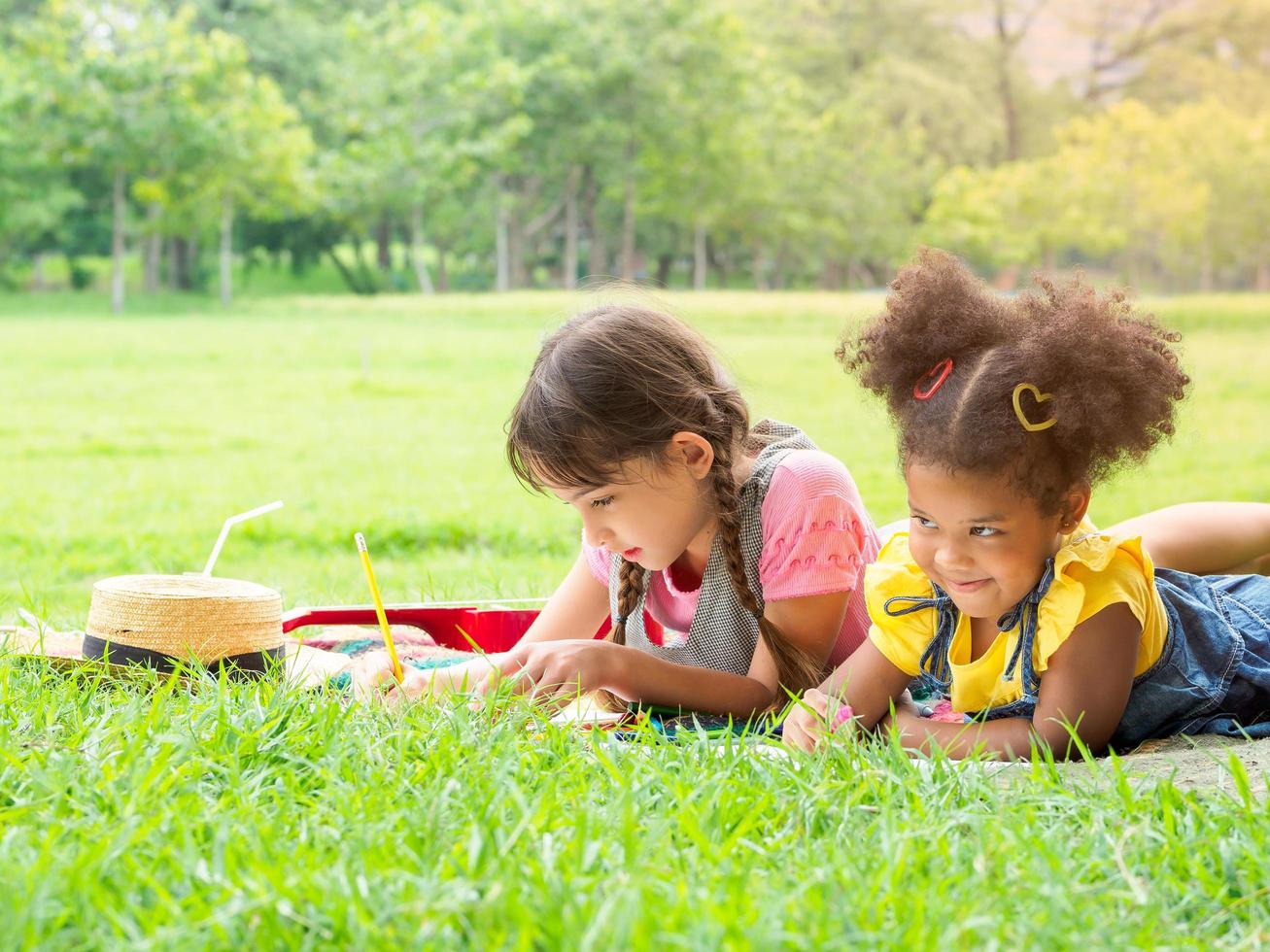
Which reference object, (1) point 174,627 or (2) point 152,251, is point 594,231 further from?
(1) point 174,627

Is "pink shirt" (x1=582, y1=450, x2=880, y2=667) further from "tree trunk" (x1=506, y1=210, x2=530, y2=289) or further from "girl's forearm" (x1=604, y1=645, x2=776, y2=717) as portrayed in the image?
"tree trunk" (x1=506, y1=210, x2=530, y2=289)

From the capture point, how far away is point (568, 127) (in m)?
25.1

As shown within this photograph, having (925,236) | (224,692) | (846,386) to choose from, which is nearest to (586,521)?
(224,692)

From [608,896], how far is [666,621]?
148cm

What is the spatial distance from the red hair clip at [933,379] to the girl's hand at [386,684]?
3.21ft

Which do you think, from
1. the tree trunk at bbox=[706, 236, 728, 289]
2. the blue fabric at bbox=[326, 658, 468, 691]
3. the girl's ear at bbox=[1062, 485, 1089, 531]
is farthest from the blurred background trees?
the girl's ear at bbox=[1062, 485, 1089, 531]

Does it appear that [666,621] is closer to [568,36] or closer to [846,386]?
[846,386]

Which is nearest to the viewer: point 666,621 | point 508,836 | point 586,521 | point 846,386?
point 508,836

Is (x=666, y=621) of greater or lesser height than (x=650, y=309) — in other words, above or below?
below

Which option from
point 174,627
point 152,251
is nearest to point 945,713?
point 174,627

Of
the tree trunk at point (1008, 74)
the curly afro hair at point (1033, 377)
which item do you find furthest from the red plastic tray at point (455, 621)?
the tree trunk at point (1008, 74)

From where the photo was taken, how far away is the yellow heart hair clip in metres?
2.20

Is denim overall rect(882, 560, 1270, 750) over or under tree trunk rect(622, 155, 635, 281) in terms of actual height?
under

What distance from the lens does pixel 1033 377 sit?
2.23 m
